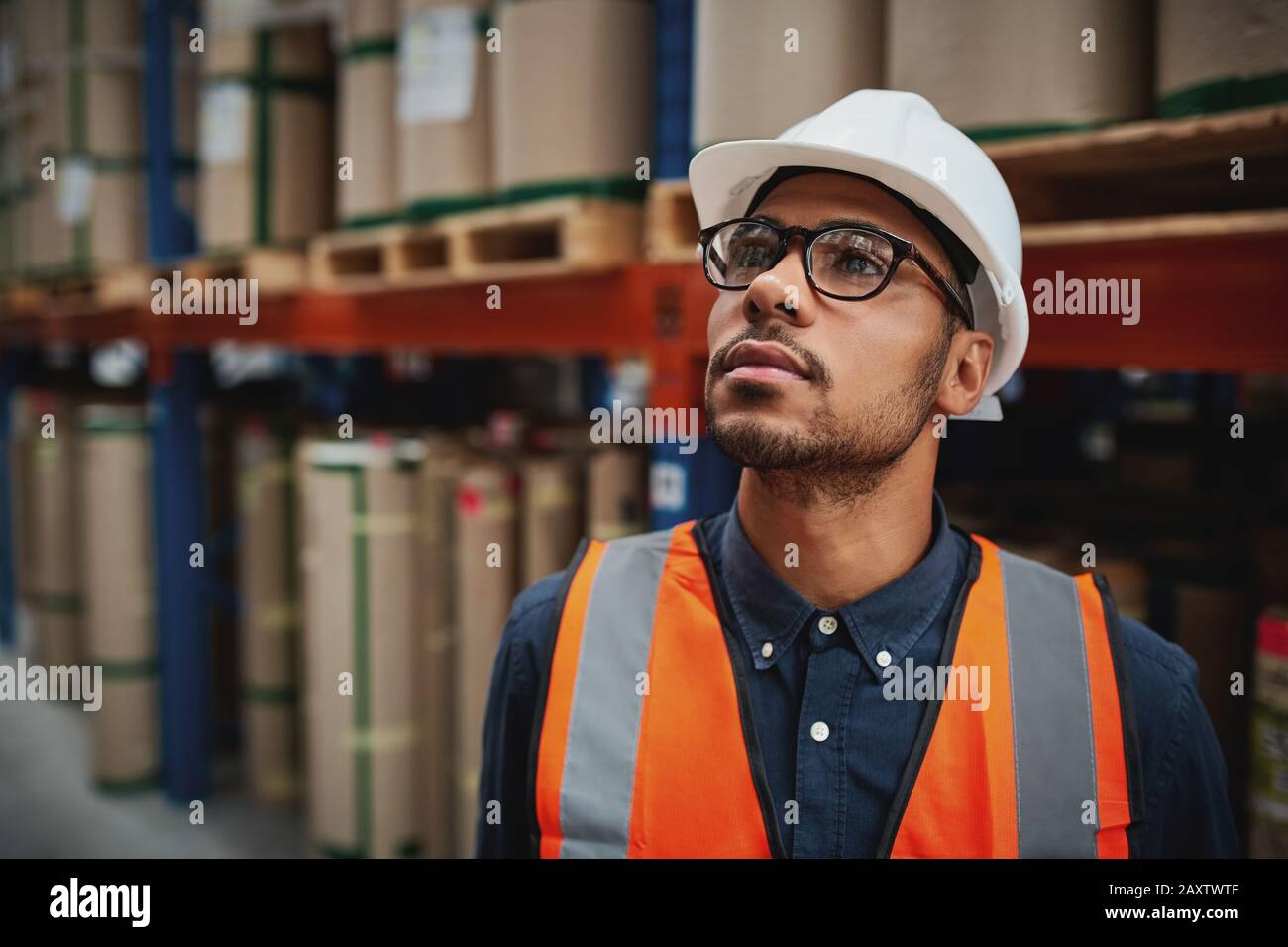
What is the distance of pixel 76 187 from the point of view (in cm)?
518

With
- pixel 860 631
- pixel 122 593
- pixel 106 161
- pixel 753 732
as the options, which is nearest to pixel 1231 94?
pixel 860 631

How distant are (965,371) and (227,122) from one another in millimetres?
3500

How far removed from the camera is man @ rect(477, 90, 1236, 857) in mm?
1591

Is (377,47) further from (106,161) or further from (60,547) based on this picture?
(60,547)

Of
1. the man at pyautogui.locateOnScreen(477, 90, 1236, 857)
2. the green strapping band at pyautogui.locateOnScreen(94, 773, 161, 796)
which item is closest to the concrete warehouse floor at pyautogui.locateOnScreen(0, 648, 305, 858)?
the green strapping band at pyautogui.locateOnScreen(94, 773, 161, 796)

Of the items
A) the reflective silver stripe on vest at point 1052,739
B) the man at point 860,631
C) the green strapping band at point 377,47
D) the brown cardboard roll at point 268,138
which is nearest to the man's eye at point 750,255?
the man at point 860,631

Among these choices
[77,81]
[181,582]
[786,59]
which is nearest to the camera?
[786,59]

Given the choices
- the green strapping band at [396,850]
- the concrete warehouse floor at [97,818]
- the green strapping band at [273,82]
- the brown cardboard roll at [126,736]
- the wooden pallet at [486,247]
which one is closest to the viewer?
the wooden pallet at [486,247]

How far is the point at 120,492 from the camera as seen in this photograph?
16.4 ft

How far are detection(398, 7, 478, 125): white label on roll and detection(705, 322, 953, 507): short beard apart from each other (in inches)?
67.4

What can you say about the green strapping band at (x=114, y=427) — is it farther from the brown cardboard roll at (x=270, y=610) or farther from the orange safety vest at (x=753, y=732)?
the orange safety vest at (x=753, y=732)

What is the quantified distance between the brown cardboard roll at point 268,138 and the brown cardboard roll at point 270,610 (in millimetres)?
1072

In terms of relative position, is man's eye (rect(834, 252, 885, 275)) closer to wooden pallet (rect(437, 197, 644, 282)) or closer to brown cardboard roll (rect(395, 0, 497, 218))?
wooden pallet (rect(437, 197, 644, 282))

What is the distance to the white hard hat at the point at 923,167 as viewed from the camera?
5.22 feet
